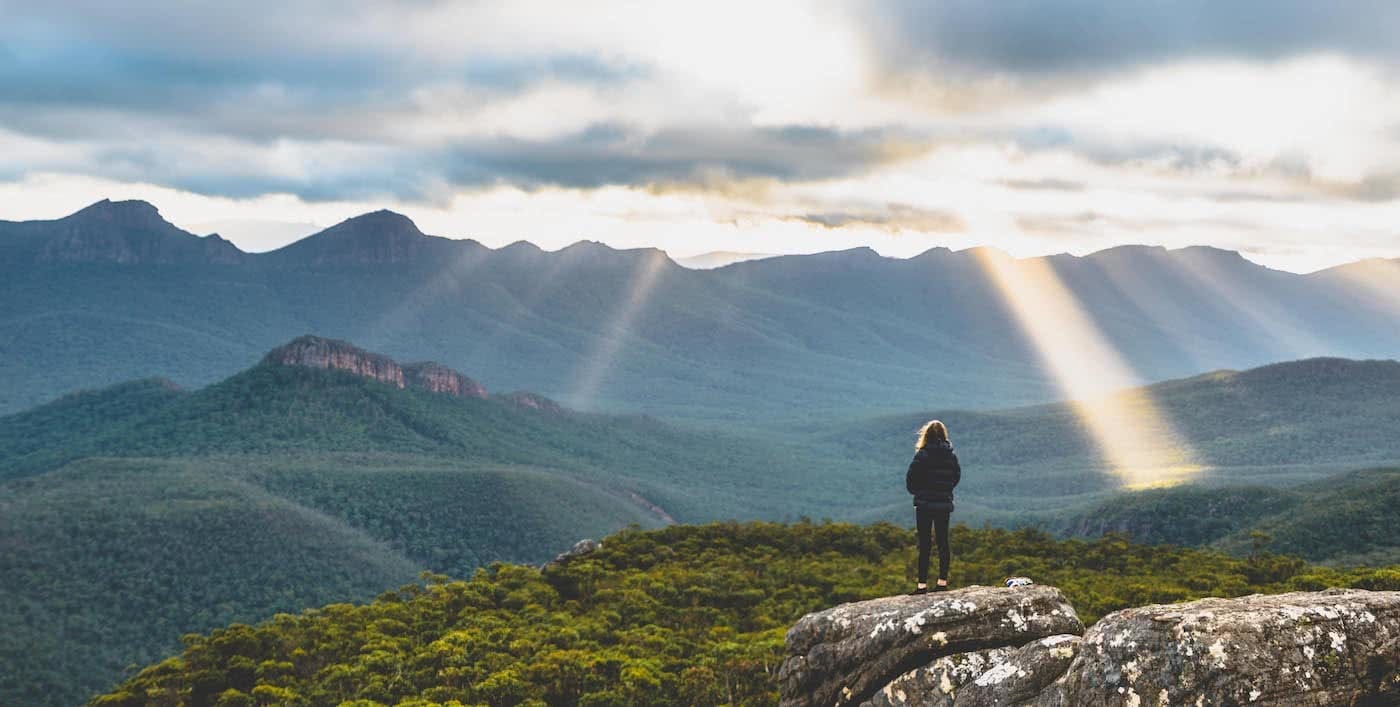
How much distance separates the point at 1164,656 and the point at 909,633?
4.87m

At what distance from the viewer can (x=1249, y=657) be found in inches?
513

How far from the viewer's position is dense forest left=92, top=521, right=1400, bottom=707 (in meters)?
52.4

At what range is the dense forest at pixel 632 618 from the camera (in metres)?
52.4

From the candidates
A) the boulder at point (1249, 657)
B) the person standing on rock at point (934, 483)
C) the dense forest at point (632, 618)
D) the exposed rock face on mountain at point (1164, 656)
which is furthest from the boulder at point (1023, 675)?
the dense forest at point (632, 618)

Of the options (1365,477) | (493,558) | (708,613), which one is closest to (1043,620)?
(708,613)

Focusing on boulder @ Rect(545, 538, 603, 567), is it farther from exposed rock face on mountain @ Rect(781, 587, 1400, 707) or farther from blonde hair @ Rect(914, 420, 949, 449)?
exposed rock face on mountain @ Rect(781, 587, 1400, 707)

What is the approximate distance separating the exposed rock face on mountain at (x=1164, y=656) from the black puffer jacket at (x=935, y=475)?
14.4 ft

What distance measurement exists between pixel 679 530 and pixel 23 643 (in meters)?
93.9

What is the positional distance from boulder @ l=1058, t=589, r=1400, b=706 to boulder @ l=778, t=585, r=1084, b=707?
10.5 ft

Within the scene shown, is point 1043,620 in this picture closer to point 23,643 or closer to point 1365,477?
point 23,643

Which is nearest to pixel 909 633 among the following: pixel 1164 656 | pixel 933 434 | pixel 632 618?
pixel 1164 656

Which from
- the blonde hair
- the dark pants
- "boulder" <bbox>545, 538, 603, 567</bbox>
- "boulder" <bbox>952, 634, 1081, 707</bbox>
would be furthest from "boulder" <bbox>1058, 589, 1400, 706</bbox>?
"boulder" <bbox>545, 538, 603, 567</bbox>

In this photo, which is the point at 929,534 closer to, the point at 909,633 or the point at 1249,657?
Result: the point at 909,633

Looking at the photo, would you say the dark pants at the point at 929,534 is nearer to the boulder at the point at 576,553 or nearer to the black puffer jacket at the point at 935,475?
the black puffer jacket at the point at 935,475
